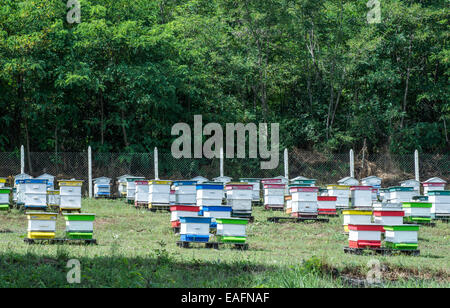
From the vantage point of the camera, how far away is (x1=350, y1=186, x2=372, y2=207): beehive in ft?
63.1

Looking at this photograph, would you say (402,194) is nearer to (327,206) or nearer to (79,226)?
(327,206)

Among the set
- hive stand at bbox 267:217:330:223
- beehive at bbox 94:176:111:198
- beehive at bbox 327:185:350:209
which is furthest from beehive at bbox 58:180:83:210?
beehive at bbox 327:185:350:209

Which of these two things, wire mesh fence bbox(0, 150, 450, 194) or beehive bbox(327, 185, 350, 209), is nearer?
beehive bbox(327, 185, 350, 209)

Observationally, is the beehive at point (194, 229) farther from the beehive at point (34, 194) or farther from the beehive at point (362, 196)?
the beehive at point (362, 196)

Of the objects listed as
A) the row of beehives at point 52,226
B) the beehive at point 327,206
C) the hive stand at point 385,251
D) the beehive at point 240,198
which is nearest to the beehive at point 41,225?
the row of beehives at point 52,226

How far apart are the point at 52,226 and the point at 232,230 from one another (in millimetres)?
4097

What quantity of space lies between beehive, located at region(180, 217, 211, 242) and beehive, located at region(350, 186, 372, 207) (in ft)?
27.0

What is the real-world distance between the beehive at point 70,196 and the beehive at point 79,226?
4.74 meters

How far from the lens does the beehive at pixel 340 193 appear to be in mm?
19891

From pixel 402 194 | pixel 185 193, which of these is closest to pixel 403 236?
pixel 402 194

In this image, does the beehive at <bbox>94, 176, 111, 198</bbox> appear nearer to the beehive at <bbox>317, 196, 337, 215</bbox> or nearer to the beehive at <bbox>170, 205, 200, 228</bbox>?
the beehive at <bbox>170, 205, 200, 228</bbox>

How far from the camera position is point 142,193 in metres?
19.6

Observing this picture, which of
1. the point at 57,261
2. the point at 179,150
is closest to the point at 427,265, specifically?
the point at 57,261

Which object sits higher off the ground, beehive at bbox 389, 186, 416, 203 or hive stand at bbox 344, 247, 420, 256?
beehive at bbox 389, 186, 416, 203
